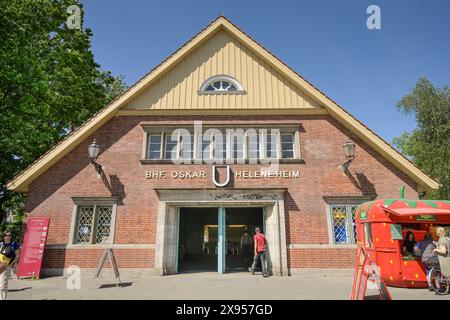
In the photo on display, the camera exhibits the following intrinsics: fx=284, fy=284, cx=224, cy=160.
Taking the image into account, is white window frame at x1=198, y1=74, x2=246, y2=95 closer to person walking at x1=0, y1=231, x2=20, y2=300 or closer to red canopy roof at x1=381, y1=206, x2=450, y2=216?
red canopy roof at x1=381, y1=206, x2=450, y2=216

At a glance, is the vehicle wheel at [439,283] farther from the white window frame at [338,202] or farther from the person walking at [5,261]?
the person walking at [5,261]

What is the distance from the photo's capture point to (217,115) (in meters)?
12.0

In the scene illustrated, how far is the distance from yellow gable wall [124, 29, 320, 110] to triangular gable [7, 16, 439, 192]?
0.23 m

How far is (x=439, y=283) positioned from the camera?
286 inches

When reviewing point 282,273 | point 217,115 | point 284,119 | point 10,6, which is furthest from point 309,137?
point 10,6

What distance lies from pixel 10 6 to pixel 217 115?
1248 cm

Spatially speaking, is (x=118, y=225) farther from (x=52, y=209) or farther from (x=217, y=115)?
(x=217, y=115)

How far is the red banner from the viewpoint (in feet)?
32.7

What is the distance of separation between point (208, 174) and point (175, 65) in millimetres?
5010

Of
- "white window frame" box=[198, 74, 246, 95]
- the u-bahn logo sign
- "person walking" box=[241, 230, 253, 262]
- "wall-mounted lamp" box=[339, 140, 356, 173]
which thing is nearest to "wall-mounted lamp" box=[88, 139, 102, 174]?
the u-bahn logo sign

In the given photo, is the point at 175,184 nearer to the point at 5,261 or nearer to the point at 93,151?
the point at 93,151

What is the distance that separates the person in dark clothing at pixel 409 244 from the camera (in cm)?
814

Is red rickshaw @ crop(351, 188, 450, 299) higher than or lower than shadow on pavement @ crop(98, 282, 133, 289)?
higher

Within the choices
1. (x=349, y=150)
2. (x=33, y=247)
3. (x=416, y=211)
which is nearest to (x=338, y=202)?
(x=349, y=150)
